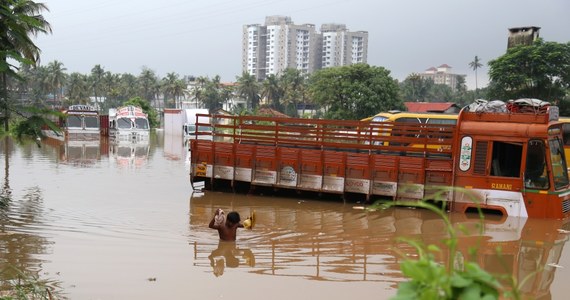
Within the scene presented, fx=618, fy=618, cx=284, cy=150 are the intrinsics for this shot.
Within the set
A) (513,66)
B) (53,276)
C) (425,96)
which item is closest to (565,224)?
(53,276)

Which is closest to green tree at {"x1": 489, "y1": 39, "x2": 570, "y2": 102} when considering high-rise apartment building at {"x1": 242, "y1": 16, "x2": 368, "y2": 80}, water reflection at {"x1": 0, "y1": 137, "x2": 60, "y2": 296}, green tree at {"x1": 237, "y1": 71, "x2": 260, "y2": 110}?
water reflection at {"x1": 0, "y1": 137, "x2": 60, "y2": 296}

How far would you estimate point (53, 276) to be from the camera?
830 cm

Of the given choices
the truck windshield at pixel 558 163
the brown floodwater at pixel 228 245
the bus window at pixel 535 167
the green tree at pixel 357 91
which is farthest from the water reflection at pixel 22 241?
the green tree at pixel 357 91

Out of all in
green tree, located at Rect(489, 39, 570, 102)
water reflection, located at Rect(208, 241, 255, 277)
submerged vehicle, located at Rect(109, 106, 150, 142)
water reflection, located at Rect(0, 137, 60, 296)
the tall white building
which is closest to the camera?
water reflection, located at Rect(0, 137, 60, 296)

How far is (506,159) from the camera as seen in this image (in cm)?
1309

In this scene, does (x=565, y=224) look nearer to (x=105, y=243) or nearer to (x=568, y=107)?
(x=105, y=243)

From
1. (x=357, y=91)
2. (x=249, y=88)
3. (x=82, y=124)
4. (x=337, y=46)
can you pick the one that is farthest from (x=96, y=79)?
(x=337, y=46)

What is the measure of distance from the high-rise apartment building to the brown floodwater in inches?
6681

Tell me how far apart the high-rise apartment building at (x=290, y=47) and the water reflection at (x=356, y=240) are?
560ft

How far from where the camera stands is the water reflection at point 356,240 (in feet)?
29.8

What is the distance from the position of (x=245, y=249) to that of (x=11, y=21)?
4948mm

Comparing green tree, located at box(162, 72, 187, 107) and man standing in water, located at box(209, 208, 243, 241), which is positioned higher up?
green tree, located at box(162, 72, 187, 107)

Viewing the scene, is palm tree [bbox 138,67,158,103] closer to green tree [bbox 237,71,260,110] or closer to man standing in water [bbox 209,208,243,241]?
green tree [bbox 237,71,260,110]

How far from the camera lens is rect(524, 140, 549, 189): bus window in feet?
41.9
